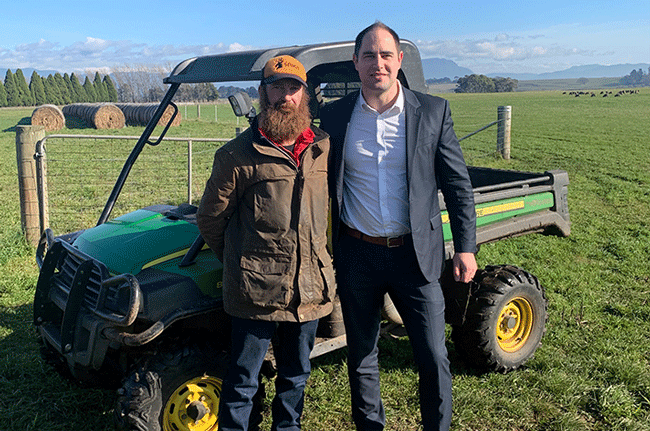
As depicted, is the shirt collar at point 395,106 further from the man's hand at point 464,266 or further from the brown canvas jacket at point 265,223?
the man's hand at point 464,266

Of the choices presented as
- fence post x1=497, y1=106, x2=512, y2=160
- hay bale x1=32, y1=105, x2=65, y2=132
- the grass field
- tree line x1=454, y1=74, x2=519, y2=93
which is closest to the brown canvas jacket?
the grass field

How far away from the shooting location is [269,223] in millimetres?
2551

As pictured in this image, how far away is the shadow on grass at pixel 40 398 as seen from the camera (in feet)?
11.2

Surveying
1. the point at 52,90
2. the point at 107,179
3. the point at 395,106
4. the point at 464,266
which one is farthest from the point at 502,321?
the point at 52,90

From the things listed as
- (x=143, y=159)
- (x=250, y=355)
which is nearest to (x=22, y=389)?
(x=250, y=355)

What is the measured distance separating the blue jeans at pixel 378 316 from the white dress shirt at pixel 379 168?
4.1 inches

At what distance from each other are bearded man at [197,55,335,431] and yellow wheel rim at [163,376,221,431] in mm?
307

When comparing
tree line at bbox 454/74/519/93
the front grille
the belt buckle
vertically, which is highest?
tree line at bbox 454/74/519/93

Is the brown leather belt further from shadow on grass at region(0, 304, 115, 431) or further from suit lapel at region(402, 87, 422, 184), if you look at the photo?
shadow on grass at region(0, 304, 115, 431)

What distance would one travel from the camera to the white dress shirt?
2703 millimetres

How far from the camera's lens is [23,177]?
6.20 meters

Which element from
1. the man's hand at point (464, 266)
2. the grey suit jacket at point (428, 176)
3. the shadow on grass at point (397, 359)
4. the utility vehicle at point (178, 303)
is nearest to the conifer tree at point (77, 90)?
the utility vehicle at point (178, 303)

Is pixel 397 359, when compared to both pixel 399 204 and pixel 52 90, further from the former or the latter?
pixel 52 90

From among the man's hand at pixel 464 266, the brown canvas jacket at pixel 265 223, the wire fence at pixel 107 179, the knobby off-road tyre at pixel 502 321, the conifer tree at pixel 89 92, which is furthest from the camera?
the conifer tree at pixel 89 92
